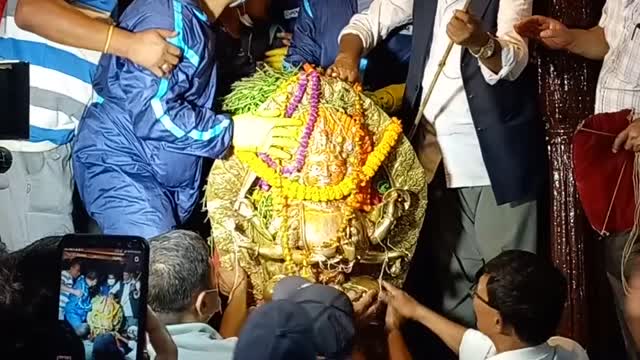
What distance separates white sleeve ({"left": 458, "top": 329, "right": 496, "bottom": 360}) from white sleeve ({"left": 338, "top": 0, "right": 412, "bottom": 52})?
814mm

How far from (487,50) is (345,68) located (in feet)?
1.11

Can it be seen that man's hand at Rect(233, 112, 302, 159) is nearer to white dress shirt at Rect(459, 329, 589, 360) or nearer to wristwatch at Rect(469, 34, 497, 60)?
wristwatch at Rect(469, 34, 497, 60)

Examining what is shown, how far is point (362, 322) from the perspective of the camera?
2389 mm

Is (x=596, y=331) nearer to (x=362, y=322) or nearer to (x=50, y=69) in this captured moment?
(x=362, y=322)

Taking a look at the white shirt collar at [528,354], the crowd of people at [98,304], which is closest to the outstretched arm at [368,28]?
the white shirt collar at [528,354]

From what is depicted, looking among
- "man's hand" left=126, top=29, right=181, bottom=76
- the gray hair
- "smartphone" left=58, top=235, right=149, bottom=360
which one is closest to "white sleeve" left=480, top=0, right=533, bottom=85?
"man's hand" left=126, top=29, right=181, bottom=76

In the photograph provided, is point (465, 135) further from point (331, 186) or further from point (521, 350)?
point (521, 350)

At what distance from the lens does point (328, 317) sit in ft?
5.59

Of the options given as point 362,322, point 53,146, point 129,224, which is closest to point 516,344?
point 362,322

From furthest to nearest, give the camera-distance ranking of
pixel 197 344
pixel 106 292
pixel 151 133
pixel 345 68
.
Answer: pixel 345 68 → pixel 151 133 → pixel 197 344 → pixel 106 292

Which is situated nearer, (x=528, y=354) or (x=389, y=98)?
(x=528, y=354)

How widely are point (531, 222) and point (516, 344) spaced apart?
0.70 metres

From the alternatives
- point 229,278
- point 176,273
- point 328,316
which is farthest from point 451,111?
point 328,316

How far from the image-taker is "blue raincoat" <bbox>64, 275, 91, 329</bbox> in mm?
1822
